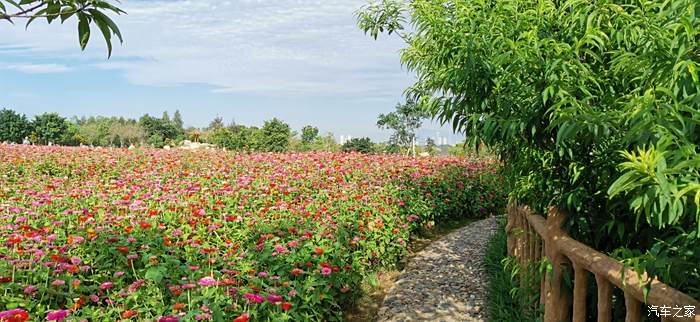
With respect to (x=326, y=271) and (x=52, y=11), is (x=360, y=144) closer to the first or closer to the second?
(x=326, y=271)

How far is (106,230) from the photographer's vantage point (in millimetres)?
3842

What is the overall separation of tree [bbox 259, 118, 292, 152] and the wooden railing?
1860 cm

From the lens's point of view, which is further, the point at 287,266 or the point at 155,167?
the point at 155,167

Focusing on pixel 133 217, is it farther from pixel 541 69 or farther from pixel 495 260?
pixel 495 260

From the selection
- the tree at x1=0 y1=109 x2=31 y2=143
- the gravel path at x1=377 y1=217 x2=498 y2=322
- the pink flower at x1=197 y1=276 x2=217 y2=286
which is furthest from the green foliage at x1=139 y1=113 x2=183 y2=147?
the pink flower at x1=197 y1=276 x2=217 y2=286

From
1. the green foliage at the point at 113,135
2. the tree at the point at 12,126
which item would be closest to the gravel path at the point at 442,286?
the green foliage at the point at 113,135

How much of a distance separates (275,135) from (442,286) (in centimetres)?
1761

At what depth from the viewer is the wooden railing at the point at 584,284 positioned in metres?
1.72

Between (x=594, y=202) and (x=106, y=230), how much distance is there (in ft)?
11.2

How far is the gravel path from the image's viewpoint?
14.1 feet

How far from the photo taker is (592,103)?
2469 mm

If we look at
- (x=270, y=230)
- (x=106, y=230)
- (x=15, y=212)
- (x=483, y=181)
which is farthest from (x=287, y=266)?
(x=483, y=181)

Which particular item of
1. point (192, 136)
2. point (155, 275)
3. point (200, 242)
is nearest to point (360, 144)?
point (192, 136)

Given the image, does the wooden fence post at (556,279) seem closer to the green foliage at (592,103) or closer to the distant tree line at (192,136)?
the green foliage at (592,103)
